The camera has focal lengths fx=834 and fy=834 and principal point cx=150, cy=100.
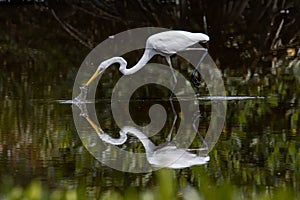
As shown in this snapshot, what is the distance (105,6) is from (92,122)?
9.14m

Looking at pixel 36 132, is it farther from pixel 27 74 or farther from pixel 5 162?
pixel 27 74

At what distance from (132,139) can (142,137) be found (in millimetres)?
94

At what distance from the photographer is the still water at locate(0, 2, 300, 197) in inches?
209

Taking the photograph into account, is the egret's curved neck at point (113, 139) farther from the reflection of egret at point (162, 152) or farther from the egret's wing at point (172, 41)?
the egret's wing at point (172, 41)

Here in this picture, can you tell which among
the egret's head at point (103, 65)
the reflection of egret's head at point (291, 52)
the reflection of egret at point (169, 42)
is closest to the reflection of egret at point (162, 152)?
the egret's head at point (103, 65)

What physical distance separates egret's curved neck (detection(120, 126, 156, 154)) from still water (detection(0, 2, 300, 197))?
0.20 feet

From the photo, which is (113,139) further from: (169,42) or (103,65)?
(169,42)

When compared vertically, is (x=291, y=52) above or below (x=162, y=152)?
above

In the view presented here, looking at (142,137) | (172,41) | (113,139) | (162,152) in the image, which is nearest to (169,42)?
(172,41)

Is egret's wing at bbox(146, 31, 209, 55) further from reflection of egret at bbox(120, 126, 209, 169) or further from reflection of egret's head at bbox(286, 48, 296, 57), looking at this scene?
reflection of egret's head at bbox(286, 48, 296, 57)

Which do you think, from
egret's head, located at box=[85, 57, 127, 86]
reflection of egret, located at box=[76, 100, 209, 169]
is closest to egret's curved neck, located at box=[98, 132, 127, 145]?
reflection of egret, located at box=[76, 100, 209, 169]

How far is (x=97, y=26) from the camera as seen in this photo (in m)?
14.6

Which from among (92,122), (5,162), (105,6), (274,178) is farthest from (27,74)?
(105,6)

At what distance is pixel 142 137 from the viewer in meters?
6.55
